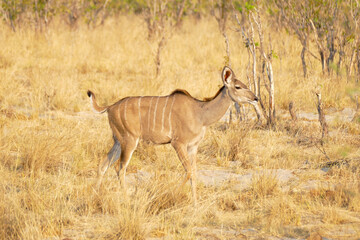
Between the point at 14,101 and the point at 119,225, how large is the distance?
5.36 metres

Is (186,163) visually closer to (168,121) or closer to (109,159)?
(168,121)

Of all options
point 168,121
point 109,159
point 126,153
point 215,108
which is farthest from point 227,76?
point 109,159

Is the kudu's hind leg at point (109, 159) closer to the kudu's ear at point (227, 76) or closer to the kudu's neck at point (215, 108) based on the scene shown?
the kudu's neck at point (215, 108)

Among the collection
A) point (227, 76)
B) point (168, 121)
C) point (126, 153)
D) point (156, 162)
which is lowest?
point (156, 162)

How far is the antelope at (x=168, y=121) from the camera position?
18.4 feet

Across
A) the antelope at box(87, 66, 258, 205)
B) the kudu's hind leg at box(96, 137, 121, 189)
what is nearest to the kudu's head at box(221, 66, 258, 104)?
the antelope at box(87, 66, 258, 205)

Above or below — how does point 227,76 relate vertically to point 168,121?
above

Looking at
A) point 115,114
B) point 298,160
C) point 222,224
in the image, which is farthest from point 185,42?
point 222,224

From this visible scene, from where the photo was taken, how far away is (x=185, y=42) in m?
14.3

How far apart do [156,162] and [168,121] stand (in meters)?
1.13

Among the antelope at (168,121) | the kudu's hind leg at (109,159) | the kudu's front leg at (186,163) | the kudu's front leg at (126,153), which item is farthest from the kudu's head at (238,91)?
the kudu's hind leg at (109,159)

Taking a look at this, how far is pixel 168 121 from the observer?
5.67 m

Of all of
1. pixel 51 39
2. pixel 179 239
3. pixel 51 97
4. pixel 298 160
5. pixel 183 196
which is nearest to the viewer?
pixel 179 239

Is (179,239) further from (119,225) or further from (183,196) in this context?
(183,196)
